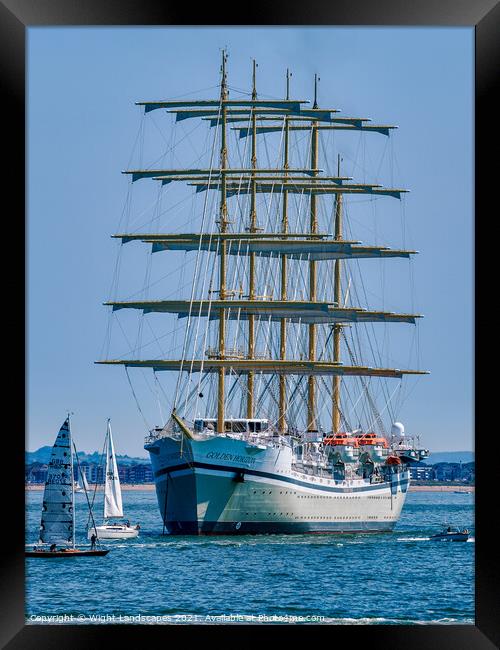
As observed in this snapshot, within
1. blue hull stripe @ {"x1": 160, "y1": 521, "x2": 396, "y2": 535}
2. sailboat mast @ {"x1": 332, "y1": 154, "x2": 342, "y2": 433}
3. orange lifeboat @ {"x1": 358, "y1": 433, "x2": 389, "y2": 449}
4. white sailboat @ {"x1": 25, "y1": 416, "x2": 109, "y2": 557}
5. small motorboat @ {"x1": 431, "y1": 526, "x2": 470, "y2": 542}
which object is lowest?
small motorboat @ {"x1": 431, "y1": 526, "x2": 470, "y2": 542}

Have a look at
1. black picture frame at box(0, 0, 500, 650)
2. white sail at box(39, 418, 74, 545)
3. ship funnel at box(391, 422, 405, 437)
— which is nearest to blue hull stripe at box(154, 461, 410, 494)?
white sail at box(39, 418, 74, 545)

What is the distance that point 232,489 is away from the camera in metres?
49.7

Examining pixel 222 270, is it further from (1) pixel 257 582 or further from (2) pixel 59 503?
(1) pixel 257 582

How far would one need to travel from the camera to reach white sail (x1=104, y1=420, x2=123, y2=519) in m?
58.5

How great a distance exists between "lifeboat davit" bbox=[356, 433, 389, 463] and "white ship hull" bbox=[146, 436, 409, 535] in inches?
295

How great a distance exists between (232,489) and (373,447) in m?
13.8

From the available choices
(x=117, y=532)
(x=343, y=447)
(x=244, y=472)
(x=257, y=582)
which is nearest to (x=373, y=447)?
(x=343, y=447)

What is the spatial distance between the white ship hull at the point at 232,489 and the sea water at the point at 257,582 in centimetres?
75

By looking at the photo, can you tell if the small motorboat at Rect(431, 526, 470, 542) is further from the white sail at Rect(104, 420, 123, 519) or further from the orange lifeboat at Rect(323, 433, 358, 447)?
the white sail at Rect(104, 420, 123, 519)

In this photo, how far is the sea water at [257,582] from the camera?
98.6 ft

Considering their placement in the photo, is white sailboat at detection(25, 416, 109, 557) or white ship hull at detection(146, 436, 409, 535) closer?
white sailboat at detection(25, 416, 109, 557)
